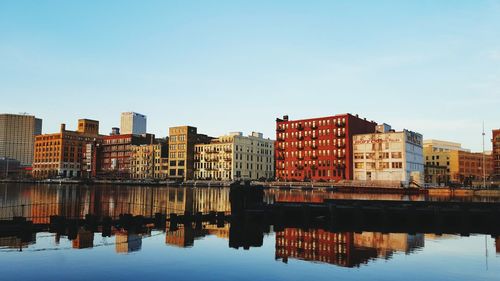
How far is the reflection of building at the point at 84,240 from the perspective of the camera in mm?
32406

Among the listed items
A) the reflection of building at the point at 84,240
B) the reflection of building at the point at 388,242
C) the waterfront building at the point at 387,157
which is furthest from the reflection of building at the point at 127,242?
the waterfront building at the point at 387,157

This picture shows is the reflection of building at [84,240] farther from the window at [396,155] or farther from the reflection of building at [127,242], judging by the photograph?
the window at [396,155]

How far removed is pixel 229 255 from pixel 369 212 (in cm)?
2262

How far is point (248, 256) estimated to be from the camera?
29.9 m

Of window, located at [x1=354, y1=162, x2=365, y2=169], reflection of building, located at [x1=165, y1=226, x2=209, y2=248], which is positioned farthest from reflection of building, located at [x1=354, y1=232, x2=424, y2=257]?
window, located at [x1=354, y1=162, x2=365, y2=169]

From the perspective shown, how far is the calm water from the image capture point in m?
24.3

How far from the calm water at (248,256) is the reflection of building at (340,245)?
0.07 m

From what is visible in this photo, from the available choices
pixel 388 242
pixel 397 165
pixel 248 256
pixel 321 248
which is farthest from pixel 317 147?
pixel 248 256

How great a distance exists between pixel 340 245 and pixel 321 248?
2.16 m

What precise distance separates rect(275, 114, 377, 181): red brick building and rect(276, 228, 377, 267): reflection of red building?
432 ft

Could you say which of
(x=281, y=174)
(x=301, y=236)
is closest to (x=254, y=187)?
(x=301, y=236)

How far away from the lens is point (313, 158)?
587 feet

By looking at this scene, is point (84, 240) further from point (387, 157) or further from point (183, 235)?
point (387, 157)

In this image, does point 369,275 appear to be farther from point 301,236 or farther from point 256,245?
point 301,236
